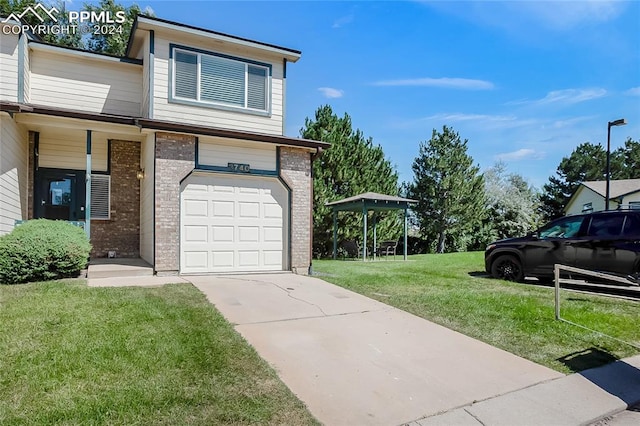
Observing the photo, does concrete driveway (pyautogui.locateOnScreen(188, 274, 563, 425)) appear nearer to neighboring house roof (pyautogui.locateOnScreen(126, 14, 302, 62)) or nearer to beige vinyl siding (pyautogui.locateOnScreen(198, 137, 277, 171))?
beige vinyl siding (pyautogui.locateOnScreen(198, 137, 277, 171))

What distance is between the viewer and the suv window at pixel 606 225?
8.46 m

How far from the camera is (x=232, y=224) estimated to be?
391 inches

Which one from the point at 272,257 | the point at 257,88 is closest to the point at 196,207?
the point at 272,257

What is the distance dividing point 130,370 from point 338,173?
16451 mm

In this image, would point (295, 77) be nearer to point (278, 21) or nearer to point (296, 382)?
point (278, 21)

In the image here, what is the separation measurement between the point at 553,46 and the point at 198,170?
10986 millimetres

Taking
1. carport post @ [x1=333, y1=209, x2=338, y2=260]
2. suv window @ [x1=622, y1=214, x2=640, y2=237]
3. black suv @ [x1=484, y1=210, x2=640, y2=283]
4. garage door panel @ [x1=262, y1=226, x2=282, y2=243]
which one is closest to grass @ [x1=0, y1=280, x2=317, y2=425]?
garage door panel @ [x1=262, y1=226, x2=282, y2=243]

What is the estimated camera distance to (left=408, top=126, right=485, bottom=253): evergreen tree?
26312 mm

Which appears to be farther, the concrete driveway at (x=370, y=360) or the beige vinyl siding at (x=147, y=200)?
the beige vinyl siding at (x=147, y=200)

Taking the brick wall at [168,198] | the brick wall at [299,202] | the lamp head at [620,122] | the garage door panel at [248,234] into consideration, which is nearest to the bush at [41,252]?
the brick wall at [168,198]

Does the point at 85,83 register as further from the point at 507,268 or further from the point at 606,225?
the point at 606,225

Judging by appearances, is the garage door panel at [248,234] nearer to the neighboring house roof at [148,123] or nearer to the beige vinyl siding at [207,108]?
the neighboring house roof at [148,123]

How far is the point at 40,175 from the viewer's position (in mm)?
10289

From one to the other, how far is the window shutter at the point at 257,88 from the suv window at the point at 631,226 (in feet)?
31.3
